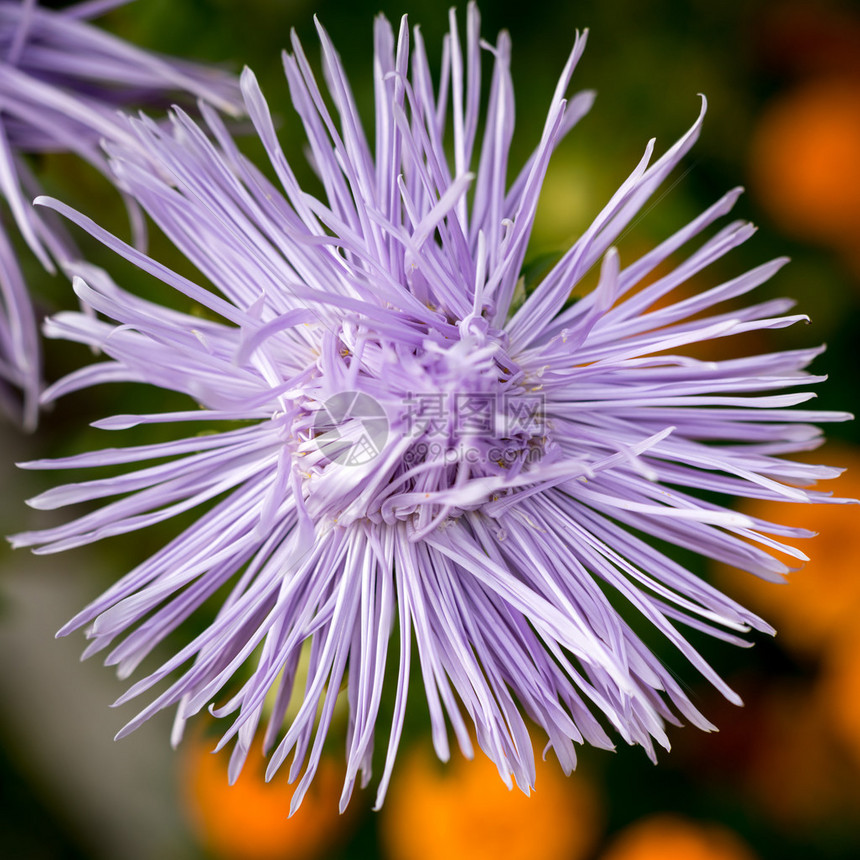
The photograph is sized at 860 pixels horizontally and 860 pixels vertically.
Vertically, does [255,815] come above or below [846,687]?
below

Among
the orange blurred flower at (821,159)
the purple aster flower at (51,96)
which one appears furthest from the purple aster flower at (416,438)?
the orange blurred flower at (821,159)

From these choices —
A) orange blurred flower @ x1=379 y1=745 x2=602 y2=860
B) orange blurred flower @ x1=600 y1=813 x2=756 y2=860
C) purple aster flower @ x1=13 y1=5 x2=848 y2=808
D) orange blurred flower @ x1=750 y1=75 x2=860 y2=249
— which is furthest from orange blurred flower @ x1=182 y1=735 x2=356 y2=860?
orange blurred flower @ x1=750 y1=75 x2=860 y2=249

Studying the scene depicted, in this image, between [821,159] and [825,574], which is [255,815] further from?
[821,159]

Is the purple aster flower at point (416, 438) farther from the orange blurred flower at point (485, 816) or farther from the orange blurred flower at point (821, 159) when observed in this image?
the orange blurred flower at point (821, 159)

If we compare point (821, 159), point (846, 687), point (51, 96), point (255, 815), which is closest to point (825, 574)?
point (846, 687)

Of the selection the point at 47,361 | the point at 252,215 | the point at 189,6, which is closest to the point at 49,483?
the point at 47,361
